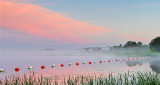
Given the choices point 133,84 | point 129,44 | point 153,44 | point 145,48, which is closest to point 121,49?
point 129,44

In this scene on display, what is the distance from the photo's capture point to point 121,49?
341 ft

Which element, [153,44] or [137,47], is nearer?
[153,44]

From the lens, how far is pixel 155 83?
32.6 ft

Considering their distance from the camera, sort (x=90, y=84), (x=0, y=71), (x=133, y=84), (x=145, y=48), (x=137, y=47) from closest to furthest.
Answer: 1. (x=90, y=84)
2. (x=133, y=84)
3. (x=0, y=71)
4. (x=145, y=48)
5. (x=137, y=47)

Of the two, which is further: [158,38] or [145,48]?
[145,48]

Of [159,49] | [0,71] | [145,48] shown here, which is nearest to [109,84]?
[0,71]

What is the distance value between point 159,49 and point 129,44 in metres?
31.9

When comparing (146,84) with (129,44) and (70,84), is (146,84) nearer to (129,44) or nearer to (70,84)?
(70,84)

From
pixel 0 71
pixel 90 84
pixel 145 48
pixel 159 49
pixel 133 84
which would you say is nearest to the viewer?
pixel 90 84

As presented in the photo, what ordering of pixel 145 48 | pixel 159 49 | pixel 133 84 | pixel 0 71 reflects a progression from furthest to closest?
pixel 145 48, pixel 159 49, pixel 0 71, pixel 133 84

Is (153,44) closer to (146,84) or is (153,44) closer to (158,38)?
(158,38)

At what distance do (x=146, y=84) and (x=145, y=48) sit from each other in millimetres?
Result: 85260

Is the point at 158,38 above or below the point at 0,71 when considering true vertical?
above

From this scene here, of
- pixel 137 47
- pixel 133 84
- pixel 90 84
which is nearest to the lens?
pixel 90 84
